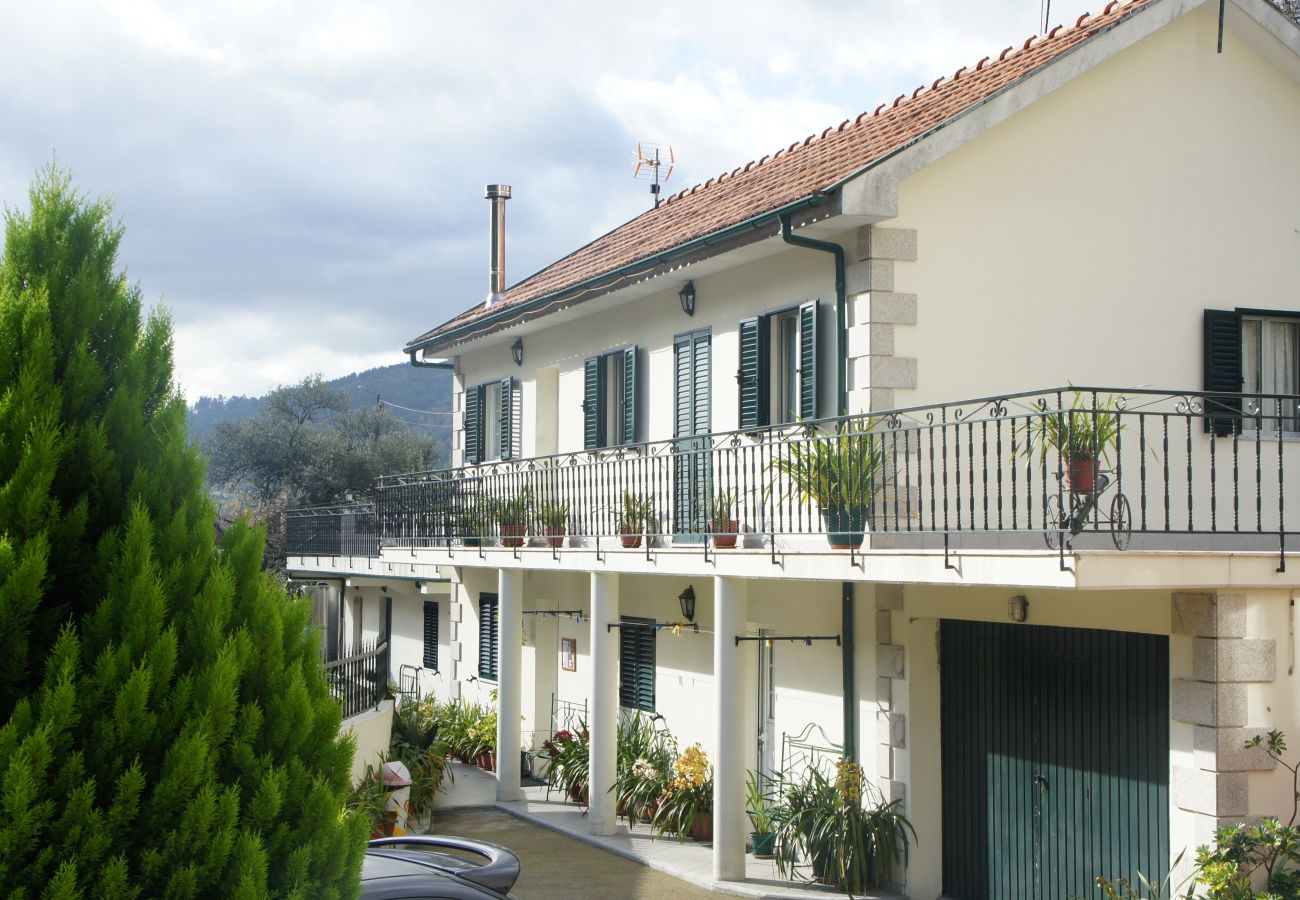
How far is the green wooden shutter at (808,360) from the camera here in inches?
520

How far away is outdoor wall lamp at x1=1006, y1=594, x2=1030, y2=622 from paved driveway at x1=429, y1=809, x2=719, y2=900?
3702mm

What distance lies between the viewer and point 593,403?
58.7 feet

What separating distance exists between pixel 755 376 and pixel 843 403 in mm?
1757

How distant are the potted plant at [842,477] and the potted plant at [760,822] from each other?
3.43 metres

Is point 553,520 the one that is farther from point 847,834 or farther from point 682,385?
point 847,834

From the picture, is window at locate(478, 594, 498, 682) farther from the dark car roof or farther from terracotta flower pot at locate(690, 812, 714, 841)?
the dark car roof

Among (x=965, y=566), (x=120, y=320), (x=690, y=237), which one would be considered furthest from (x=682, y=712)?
(x=120, y=320)

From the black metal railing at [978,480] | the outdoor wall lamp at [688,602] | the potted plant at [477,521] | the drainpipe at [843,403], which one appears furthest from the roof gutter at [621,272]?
the outdoor wall lamp at [688,602]

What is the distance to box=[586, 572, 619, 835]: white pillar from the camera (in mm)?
15703

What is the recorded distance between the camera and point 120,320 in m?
4.72

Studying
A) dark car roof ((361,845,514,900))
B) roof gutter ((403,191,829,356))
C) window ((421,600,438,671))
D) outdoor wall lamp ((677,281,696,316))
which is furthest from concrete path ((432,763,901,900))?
dark car roof ((361,845,514,900))

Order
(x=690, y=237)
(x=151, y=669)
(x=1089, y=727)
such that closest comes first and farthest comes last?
(x=151, y=669), (x=1089, y=727), (x=690, y=237)

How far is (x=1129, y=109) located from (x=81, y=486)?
11.2 m

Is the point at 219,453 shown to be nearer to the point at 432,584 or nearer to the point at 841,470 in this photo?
the point at 432,584
